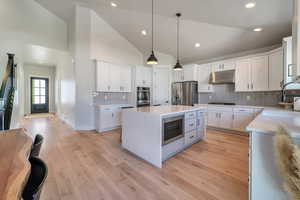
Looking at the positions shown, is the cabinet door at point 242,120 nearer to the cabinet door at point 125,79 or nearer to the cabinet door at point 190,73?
the cabinet door at point 190,73

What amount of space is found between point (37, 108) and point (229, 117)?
33.2 ft

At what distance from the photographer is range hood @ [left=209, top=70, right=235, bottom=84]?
13.7ft

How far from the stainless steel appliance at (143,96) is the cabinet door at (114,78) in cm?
87

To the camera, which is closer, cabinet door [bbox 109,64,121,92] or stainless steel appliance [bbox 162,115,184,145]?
stainless steel appliance [bbox 162,115,184,145]

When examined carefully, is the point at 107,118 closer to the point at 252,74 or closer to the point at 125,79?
the point at 125,79

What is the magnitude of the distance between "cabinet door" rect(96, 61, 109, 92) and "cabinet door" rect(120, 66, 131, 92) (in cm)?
60

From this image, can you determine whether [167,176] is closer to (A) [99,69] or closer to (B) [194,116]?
(B) [194,116]

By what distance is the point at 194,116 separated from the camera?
2938mm

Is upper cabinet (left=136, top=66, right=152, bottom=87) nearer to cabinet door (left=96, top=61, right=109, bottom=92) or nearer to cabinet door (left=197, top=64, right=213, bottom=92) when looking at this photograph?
cabinet door (left=96, top=61, right=109, bottom=92)

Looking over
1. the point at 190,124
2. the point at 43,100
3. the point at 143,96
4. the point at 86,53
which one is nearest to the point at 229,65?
the point at 190,124

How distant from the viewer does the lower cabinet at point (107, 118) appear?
412cm

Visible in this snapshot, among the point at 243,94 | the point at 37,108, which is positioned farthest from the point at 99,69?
the point at 37,108

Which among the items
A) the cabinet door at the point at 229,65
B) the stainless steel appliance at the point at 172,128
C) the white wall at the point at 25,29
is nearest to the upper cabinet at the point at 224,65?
the cabinet door at the point at 229,65

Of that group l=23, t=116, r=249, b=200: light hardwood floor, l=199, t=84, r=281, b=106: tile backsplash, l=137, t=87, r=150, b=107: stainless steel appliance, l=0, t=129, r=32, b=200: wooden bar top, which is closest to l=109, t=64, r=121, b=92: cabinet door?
l=137, t=87, r=150, b=107: stainless steel appliance
